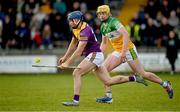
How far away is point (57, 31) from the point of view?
104 feet

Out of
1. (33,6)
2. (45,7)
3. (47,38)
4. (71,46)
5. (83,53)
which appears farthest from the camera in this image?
(45,7)

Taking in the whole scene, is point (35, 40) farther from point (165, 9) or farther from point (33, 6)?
point (165, 9)

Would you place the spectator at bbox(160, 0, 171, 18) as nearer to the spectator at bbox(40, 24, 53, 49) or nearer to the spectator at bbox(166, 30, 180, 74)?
the spectator at bbox(166, 30, 180, 74)

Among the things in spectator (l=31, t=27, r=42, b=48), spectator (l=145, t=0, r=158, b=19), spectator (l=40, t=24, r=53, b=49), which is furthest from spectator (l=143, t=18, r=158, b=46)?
spectator (l=31, t=27, r=42, b=48)

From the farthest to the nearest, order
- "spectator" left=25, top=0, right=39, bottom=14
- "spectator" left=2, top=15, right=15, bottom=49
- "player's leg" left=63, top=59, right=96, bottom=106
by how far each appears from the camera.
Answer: "spectator" left=25, top=0, right=39, bottom=14, "spectator" left=2, top=15, right=15, bottom=49, "player's leg" left=63, top=59, right=96, bottom=106

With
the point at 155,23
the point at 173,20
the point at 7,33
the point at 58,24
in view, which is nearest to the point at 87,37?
the point at 58,24

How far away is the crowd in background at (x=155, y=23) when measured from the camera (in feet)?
102

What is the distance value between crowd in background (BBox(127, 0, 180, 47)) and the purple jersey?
47.6ft

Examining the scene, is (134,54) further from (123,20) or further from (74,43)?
(123,20)

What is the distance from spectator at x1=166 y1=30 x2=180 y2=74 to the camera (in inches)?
1170

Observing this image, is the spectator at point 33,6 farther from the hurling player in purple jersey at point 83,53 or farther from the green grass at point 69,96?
the hurling player in purple jersey at point 83,53

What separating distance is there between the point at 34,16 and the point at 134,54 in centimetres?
1586

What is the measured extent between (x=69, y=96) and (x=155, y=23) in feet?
46.3

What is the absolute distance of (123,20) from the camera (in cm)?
3419
